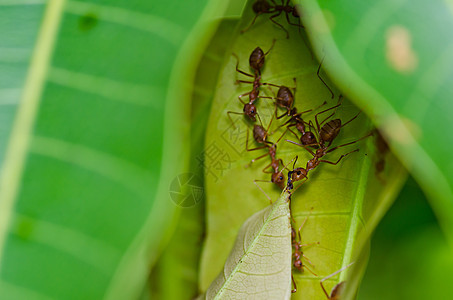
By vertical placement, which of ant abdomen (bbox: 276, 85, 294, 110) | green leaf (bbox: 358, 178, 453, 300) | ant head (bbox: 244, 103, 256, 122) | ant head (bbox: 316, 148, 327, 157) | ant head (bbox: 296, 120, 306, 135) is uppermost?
ant head (bbox: 244, 103, 256, 122)

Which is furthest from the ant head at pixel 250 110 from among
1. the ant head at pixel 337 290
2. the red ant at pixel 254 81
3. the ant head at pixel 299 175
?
the ant head at pixel 337 290

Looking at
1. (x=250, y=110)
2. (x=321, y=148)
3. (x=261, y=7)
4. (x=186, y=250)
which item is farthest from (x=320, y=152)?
(x=186, y=250)

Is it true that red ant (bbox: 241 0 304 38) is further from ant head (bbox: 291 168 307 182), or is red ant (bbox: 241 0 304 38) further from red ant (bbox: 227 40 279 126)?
ant head (bbox: 291 168 307 182)

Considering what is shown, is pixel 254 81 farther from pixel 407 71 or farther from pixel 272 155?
pixel 407 71

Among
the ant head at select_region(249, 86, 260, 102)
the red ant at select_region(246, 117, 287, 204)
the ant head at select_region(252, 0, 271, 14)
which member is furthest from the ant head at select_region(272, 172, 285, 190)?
the ant head at select_region(252, 0, 271, 14)

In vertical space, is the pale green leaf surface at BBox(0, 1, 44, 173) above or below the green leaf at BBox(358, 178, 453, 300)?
above

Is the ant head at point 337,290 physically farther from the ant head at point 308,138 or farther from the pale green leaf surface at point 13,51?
the pale green leaf surface at point 13,51

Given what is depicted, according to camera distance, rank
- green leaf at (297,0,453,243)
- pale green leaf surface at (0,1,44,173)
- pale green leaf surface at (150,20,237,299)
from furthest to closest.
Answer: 1. pale green leaf surface at (150,20,237,299)
2. pale green leaf surface at (0,1,44,173)
3. green leaf at (297,0,453,243)
